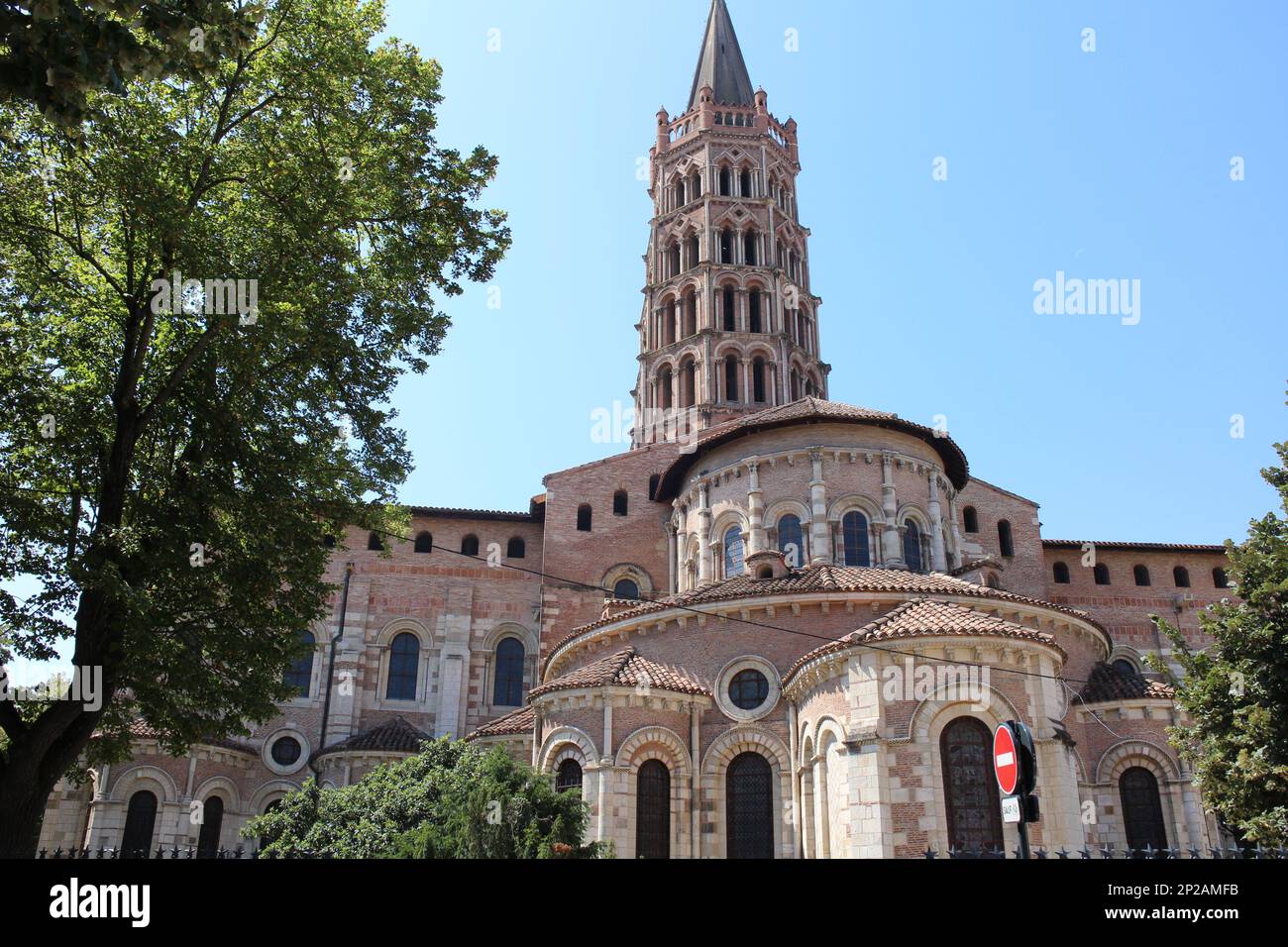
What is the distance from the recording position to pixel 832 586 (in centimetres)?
2355

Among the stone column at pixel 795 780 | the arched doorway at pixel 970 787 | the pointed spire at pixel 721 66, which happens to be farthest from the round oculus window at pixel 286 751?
the pointed spire at pixel 721 66

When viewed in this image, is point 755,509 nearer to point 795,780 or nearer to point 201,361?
point 795,780

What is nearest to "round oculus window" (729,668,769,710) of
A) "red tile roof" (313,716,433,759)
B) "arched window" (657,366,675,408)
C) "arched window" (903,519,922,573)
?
"arched window" (903,519,922,573)

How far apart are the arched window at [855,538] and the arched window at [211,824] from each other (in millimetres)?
20630

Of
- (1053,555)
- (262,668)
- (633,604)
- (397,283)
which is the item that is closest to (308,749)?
(633,604)

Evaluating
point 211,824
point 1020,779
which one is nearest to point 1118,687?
point 1020,779

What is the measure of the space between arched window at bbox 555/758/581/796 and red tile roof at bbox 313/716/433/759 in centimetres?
900

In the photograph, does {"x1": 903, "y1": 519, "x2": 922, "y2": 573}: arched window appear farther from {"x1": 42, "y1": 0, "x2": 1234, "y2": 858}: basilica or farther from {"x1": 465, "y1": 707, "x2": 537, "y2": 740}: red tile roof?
{"x1": 465, "y1": 707, "x2": 537, "y2": 740}: red tile roof

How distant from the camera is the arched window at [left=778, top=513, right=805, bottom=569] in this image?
94.1 ft

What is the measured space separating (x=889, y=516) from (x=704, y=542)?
582 cm

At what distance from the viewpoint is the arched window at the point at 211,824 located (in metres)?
29.5

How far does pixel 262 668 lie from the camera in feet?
47.9
